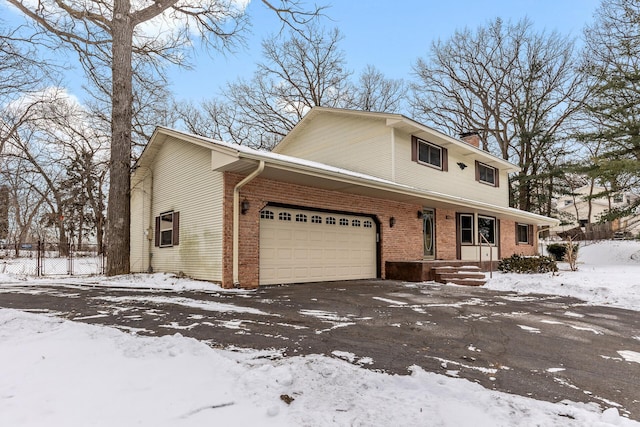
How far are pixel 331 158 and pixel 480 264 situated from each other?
674 cm

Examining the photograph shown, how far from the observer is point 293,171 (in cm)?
820

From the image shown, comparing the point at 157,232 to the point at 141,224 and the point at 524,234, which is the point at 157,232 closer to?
the point at 141,224

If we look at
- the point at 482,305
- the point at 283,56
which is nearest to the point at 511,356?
the point at 482,305

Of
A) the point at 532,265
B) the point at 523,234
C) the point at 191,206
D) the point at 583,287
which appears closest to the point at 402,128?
the point at 532,265

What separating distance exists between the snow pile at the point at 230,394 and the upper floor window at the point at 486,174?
14856 millimetres

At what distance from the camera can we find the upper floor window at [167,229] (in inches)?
404

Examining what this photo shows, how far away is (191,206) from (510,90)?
24297mm

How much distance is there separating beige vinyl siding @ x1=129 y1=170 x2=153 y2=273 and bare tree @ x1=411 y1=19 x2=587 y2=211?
21.9 meters

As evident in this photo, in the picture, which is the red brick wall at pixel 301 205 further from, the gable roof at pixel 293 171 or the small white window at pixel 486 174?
the small white window at pixel 486 174

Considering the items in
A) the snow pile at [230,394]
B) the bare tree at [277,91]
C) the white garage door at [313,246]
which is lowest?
the snow pile at [230,394]

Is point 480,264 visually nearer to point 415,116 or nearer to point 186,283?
point 186,283

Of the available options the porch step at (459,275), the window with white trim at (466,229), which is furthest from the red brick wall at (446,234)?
the porch step at (459,275)

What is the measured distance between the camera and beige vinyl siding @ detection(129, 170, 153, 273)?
39.4 feet

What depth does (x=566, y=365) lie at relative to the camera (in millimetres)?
3527
